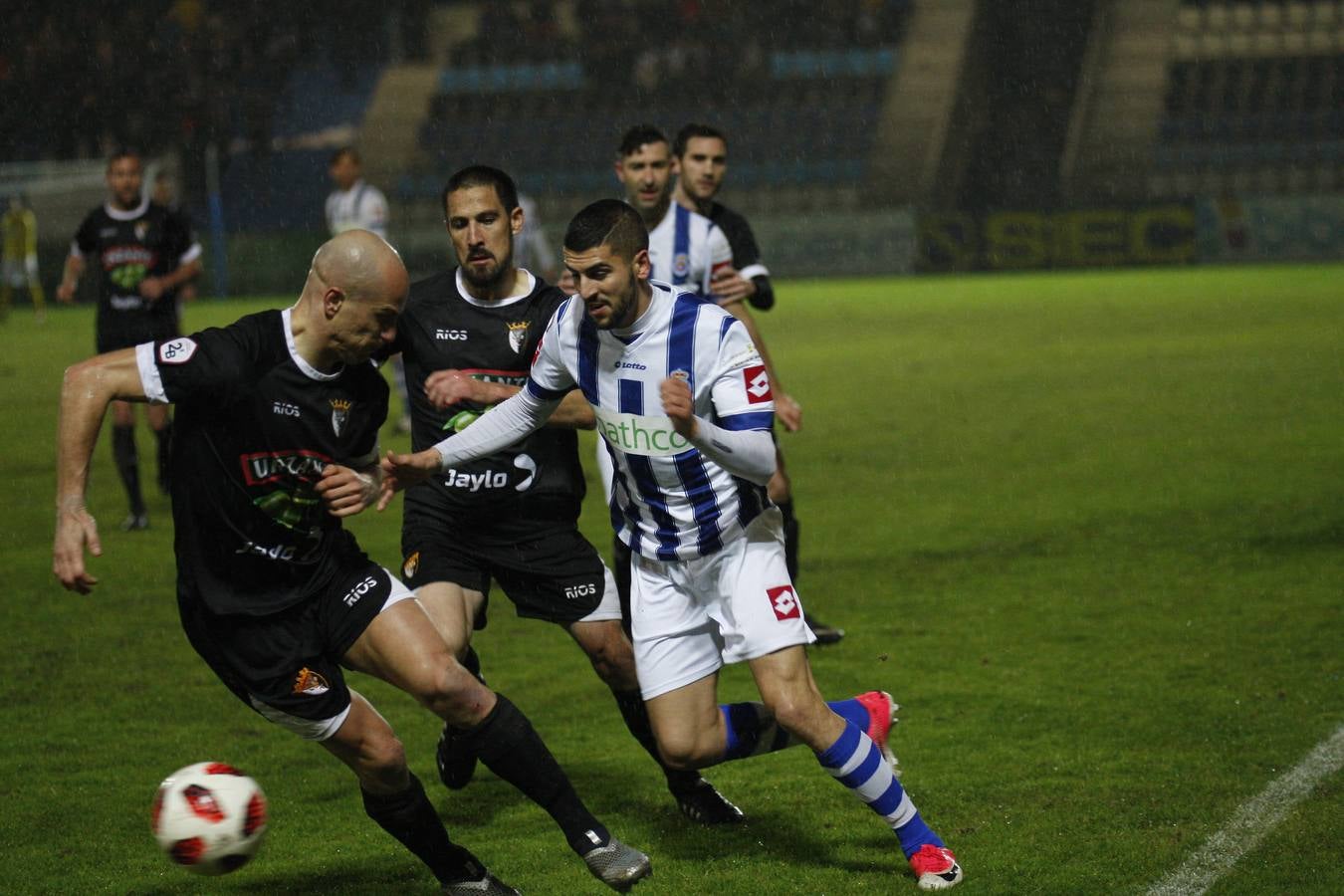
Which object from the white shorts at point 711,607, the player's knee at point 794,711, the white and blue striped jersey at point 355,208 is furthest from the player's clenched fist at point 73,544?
the white and blue striped jersey at point 355,208

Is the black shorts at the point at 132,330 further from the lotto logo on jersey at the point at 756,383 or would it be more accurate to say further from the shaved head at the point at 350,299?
the lotto logo on jersey at the point at 756,383

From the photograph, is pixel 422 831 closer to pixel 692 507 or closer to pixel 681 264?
pixel 692 507

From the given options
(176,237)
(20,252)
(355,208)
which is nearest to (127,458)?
(176,237)

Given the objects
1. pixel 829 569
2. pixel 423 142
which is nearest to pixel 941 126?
pixel 423 142

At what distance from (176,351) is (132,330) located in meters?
7.07

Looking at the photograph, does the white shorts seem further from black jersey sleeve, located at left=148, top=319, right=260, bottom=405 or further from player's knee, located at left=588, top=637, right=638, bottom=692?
black jersey sleeve, located at left=148, top=319, right=260, bottom=405

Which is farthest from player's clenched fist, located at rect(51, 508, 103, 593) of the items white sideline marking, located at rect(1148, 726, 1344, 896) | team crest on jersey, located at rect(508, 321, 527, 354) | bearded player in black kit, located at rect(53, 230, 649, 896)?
white sideline marking, located at rect(1148, 726, 1344, 896)

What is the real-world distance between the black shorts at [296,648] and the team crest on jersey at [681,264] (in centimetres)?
280

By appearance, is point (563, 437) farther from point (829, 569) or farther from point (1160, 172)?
point (1160, 172)

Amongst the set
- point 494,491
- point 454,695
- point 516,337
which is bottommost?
point 454,695

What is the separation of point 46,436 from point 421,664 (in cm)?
1156

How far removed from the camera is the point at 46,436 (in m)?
14.6

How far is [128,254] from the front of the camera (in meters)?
10.7

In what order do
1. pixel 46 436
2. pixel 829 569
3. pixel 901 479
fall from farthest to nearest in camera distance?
pixel 46 436
pixel 901 479
pixel 829 569
